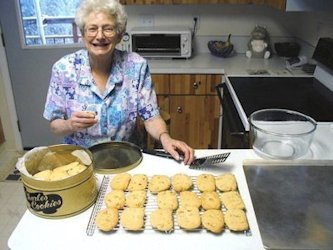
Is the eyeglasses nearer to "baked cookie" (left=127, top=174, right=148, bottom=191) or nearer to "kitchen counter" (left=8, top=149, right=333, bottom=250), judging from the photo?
"baked cookie" (left=127, top=174, right=148, bottom=191)

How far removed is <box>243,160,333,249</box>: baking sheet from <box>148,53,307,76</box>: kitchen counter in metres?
1.40

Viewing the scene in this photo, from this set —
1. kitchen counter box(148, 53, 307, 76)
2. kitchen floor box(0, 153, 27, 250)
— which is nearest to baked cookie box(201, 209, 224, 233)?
kitchen floor box(0, 153, 27, 250)

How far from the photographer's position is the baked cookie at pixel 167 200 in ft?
2.80

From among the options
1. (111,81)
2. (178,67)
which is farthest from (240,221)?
(178,67)

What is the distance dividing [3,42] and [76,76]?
1853mm

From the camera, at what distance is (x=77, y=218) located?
833mm

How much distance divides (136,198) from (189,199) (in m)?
0.15

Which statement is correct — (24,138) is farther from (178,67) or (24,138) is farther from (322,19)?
(322,19)

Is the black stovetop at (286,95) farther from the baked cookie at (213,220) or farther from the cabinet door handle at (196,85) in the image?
the baked cookie at (213,220)

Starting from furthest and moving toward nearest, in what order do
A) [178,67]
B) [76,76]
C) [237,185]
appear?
[178,67], [76,76], [237,185]

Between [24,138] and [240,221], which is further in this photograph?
[24,138]

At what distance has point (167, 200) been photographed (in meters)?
0.87

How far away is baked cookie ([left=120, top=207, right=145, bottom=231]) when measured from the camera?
0.78m

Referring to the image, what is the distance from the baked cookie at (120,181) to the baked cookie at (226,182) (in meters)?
0.27
